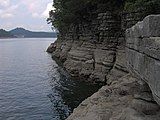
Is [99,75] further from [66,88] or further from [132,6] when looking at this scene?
[132,6]

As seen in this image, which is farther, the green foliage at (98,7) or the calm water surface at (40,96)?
the green foliage at (98,7)

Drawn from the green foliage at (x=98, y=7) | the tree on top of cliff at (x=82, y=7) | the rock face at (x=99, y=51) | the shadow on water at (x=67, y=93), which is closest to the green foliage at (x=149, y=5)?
the green foliage at (x=98, y=7)

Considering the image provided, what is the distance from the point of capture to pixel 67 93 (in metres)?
38.8

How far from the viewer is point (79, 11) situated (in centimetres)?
6488

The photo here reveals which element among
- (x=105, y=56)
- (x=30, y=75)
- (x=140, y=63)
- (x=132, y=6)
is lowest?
(x=30, y=75)

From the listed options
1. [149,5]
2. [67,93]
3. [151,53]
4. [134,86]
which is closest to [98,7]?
[149,5]

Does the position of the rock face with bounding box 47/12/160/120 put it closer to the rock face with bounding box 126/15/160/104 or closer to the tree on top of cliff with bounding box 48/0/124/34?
the rock face with bounding box 126/15/160/104

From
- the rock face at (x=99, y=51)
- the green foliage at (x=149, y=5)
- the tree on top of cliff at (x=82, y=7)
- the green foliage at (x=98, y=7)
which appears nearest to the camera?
the green foliage at (x=149, y=5)

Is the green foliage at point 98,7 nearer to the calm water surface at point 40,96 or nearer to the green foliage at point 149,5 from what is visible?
the green foliage at point 149,5

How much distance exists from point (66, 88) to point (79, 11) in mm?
27293

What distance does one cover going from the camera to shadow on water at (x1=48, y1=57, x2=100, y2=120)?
31797 millimetres

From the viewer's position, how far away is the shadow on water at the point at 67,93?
31.8 metres

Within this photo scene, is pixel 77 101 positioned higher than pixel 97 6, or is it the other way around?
pixel 97 6

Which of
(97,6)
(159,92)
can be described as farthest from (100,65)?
(159,92)
